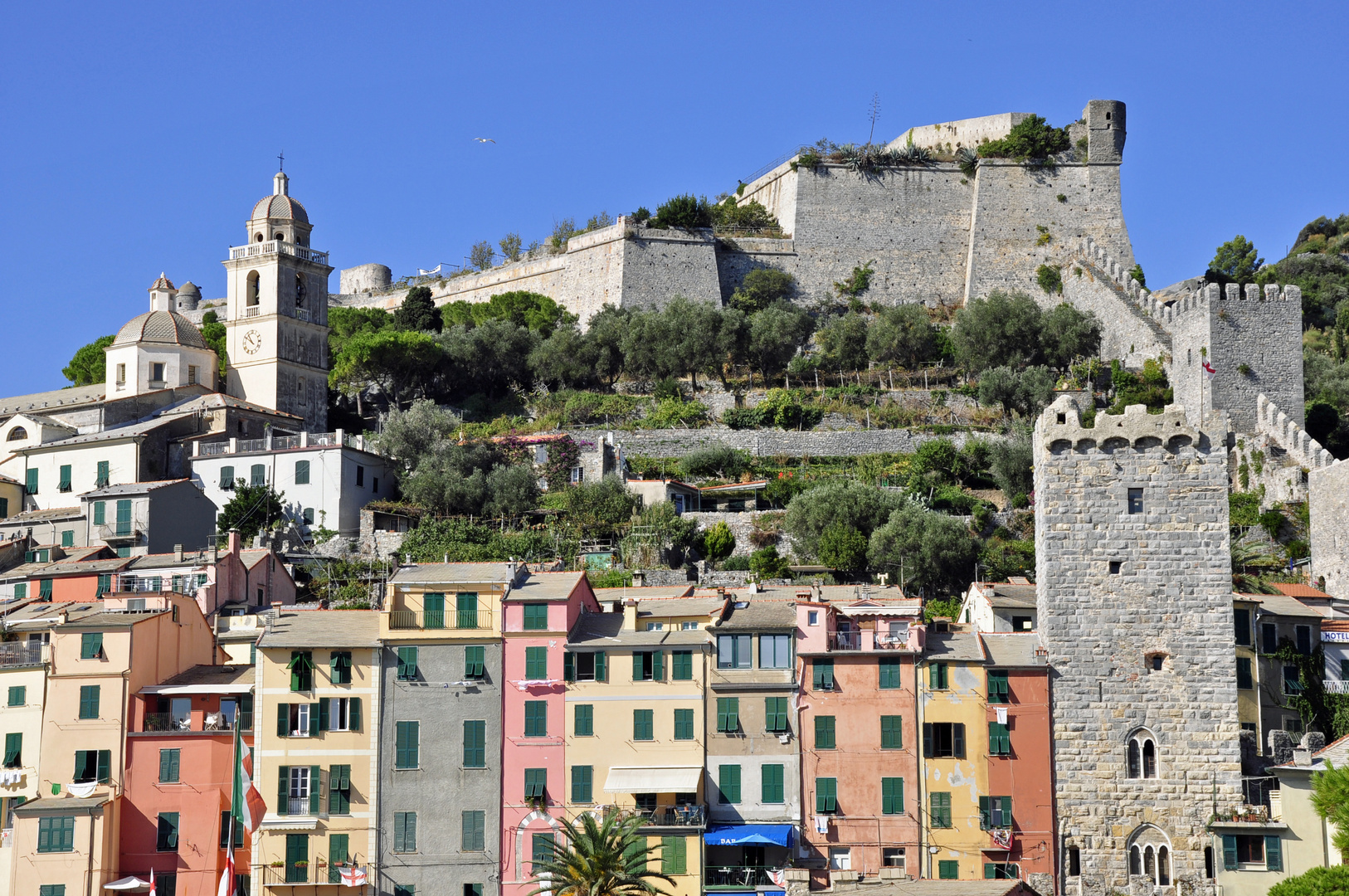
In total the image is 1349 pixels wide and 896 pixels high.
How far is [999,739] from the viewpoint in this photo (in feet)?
127

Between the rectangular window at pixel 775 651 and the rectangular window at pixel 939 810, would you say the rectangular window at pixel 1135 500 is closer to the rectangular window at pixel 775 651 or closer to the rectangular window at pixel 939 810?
the rectangular window at pixel 939 810

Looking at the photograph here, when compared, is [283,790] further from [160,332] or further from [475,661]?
[160,332]

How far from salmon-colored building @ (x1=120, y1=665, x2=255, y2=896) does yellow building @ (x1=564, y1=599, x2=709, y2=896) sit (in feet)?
24.6

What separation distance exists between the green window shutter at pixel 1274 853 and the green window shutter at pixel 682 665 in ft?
42.4

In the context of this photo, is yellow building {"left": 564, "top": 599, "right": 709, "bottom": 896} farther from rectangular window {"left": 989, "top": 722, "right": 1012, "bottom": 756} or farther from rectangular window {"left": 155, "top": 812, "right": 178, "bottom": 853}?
rectangular window {"left": 155, "top": 812, "right": 178, "bottom": 853}

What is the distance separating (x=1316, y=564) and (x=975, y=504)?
12693mm

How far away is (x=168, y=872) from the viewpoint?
3816 centimetres

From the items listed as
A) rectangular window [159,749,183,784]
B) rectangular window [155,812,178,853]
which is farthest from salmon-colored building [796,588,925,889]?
rectangular window [159,749,183,784]

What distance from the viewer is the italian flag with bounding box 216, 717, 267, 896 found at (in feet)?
121

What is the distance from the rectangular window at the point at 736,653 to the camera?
129 feet

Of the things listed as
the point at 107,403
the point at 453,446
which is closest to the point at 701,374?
the point at 453,446

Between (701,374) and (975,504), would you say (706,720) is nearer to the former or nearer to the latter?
(975,504)

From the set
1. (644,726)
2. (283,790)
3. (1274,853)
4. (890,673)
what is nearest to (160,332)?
(283,790)

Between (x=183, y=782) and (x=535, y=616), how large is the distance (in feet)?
28.4
